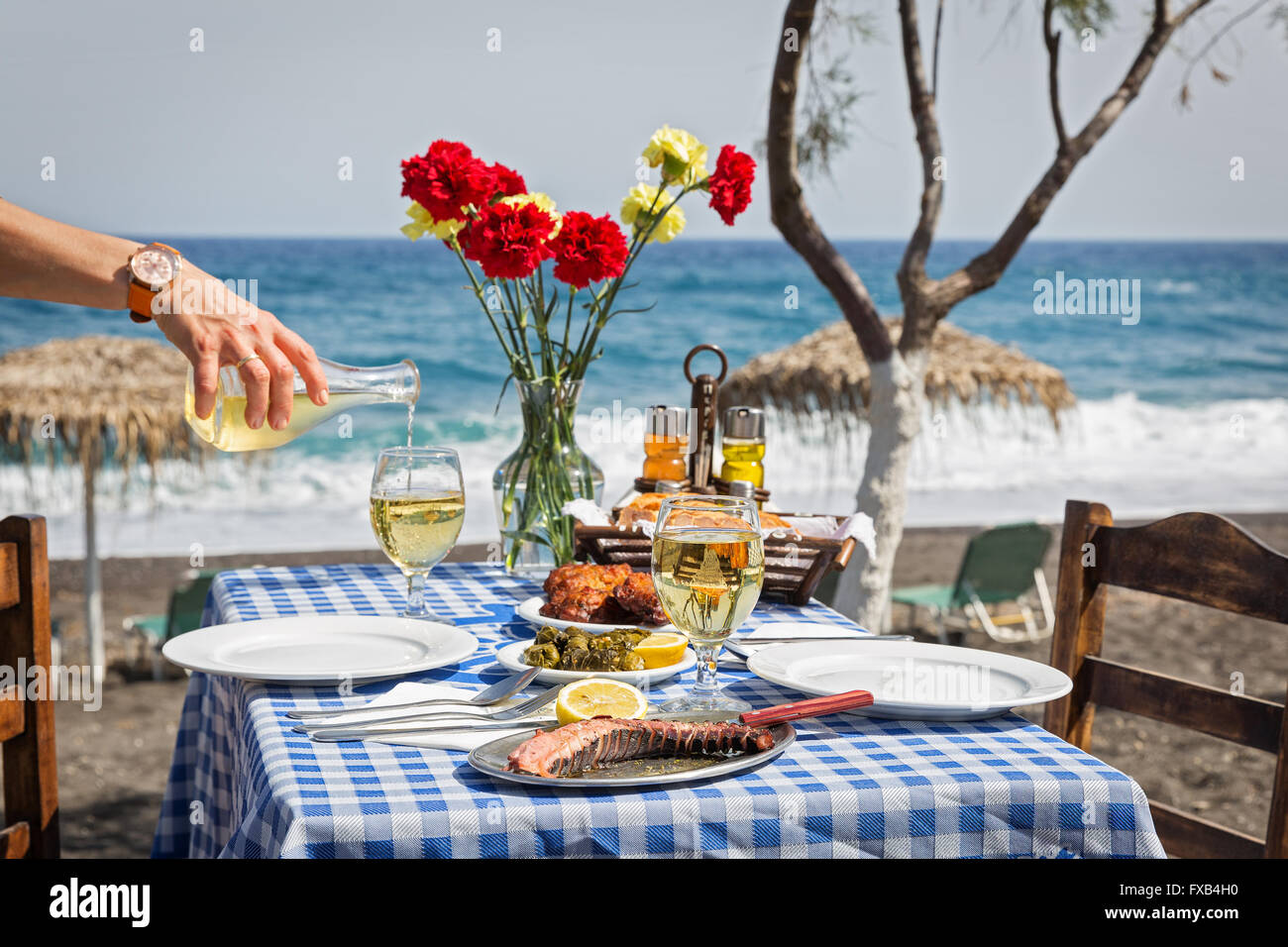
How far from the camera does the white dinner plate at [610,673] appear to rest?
141 centimetres

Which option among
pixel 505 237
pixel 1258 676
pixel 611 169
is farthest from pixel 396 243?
pixel 505 237

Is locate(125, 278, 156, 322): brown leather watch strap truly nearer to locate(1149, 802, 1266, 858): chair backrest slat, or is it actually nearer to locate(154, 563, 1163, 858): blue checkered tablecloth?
locate(154, 563, 1163, 858): blue checkered tablecloth

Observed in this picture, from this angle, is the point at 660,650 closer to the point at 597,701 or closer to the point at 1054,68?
the point at 597,701

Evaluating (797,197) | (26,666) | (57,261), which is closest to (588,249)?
(57,261)

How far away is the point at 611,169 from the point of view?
29.5m

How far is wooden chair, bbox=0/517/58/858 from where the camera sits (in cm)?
179

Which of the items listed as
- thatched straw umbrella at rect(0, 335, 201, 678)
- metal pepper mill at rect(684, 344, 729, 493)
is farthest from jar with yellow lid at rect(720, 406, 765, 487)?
thatched straw umbrella at rect(0, 335, 201, 678)

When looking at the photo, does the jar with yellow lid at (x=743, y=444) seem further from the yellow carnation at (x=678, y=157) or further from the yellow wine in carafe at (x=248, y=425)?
the yellow wine in carafe at (x=248, y=425)

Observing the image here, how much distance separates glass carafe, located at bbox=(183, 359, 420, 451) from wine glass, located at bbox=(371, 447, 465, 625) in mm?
87

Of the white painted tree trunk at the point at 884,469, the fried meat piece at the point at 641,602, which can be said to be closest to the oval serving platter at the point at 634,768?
the fried meat piece at the point at 641,602

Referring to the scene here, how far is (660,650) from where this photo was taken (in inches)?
57.0

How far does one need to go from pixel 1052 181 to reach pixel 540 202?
289 cm
